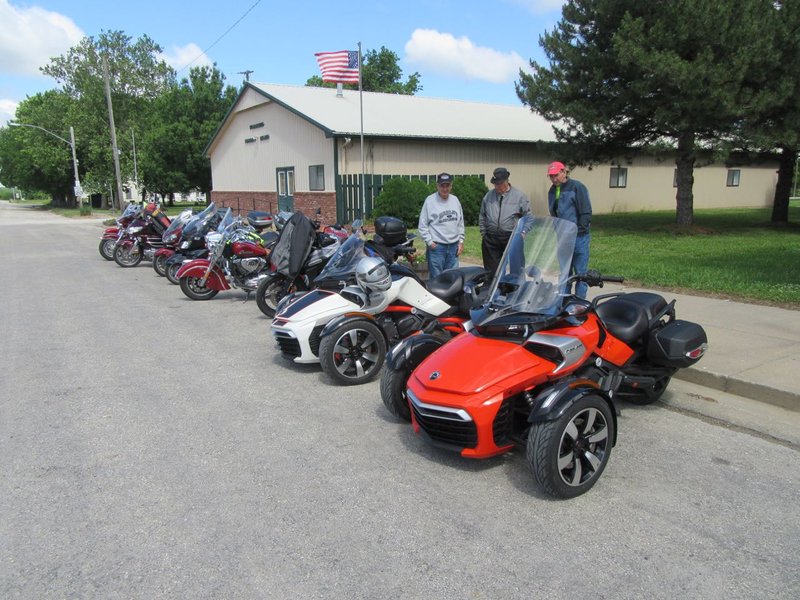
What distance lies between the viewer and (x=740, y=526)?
3.46 meters

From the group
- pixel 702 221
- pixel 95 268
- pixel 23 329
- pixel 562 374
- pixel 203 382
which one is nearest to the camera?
pixel 562 374

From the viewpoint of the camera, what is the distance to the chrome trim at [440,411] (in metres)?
3.76

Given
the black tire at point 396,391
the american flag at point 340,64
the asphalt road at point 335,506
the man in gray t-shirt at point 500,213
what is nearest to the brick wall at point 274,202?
the american flag at point 340,64

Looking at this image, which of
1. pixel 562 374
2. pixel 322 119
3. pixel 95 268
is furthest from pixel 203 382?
pixel 322 119

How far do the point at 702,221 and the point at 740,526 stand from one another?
22.3 meters

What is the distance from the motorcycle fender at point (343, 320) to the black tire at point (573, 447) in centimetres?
263

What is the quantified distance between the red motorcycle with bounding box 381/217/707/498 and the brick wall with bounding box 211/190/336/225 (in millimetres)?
14854

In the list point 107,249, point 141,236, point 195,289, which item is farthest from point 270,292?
point 107,249

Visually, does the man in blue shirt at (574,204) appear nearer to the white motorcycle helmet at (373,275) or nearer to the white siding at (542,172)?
the white motorcycle helmet at (373,275)

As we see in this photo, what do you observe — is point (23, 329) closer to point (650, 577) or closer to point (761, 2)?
point (650, 577)

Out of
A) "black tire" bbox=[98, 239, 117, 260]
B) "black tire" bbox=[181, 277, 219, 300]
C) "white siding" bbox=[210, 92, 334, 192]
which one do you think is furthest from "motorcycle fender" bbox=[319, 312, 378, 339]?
"white siding" bbox=[210, 92, 334, 192]

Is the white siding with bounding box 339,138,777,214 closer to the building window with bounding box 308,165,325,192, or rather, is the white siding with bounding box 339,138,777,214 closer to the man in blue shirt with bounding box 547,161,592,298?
the building window with bounding box 308,165,325,192

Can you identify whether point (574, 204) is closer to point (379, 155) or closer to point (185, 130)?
point (379, 155)

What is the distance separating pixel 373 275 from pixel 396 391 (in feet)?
5.06
